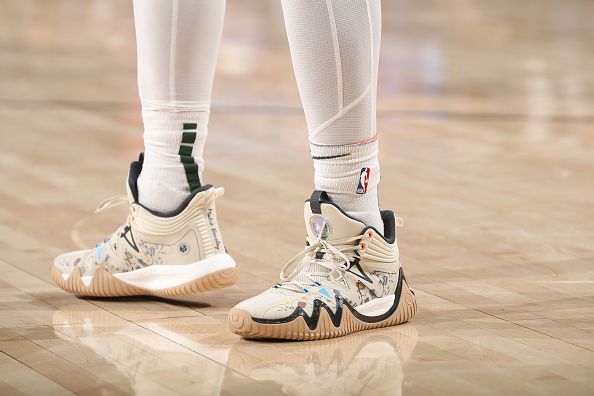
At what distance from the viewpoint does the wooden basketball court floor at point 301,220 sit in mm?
1310

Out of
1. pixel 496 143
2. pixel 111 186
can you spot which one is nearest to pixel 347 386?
pixel 111 186

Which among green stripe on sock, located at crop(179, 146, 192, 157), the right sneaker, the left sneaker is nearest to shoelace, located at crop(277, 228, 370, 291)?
the left sneaker

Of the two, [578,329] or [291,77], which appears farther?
[291,77]

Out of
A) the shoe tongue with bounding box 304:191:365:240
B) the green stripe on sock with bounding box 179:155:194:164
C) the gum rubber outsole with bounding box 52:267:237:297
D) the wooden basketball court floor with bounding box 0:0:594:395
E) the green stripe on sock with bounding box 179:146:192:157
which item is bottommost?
the wooden basketball court floor with bounding box 0:0:594:395

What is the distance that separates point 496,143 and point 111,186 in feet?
3.21

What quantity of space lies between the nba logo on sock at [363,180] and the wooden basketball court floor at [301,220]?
17 centimetres

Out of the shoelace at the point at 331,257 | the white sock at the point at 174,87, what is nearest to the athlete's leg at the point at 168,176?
the white sock at the point at 174,87

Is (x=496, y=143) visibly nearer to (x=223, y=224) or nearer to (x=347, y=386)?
(x=223, y=224)

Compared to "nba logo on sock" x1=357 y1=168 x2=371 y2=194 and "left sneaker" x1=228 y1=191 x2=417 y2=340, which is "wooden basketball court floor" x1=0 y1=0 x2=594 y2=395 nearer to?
"left sneaker" x1=228 y1=191 x2=417 y2=340

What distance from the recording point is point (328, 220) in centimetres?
145

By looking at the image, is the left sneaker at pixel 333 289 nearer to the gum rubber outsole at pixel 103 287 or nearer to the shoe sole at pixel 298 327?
the shoe sole at pixel 298 327

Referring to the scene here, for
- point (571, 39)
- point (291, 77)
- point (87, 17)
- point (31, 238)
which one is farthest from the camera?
point (87, 17)

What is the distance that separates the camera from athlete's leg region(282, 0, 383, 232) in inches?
55.4

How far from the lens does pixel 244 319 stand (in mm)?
1391
